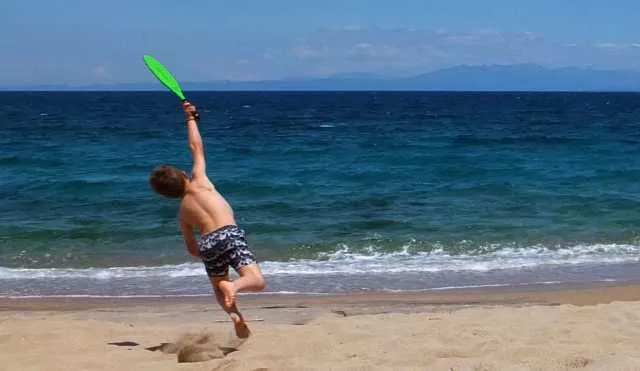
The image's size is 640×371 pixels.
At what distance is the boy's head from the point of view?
5.48 m

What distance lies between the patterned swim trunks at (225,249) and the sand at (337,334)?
0.68 meters

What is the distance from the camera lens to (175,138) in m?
35.3

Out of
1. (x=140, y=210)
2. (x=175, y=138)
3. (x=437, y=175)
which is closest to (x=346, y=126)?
(x=175, y=138)

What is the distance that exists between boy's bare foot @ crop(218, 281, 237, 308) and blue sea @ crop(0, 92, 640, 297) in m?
4.00

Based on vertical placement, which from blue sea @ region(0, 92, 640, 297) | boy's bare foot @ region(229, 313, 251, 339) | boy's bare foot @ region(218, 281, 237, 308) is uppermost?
boy's bare foot @ region(218, 281, 237, 308)

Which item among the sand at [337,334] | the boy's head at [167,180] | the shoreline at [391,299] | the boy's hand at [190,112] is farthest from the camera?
→ the shoreline at [391,299]

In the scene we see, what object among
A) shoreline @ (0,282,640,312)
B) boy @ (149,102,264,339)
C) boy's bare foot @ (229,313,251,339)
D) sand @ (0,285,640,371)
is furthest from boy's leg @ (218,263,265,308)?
shoreline @ (0,282,640,312)

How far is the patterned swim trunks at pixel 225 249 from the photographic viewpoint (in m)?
5.62

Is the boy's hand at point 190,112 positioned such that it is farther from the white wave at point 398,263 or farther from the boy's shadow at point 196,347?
the white wave at point 398,263

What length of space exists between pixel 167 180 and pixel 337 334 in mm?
2020

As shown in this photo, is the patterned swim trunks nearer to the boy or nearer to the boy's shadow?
the boy

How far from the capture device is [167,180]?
552 centimetres

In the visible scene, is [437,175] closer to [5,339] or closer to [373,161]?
[373,161]

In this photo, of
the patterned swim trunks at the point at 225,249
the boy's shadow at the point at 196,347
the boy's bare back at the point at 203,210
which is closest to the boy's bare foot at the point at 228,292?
the patterned swim trunks at the point at 225,249
